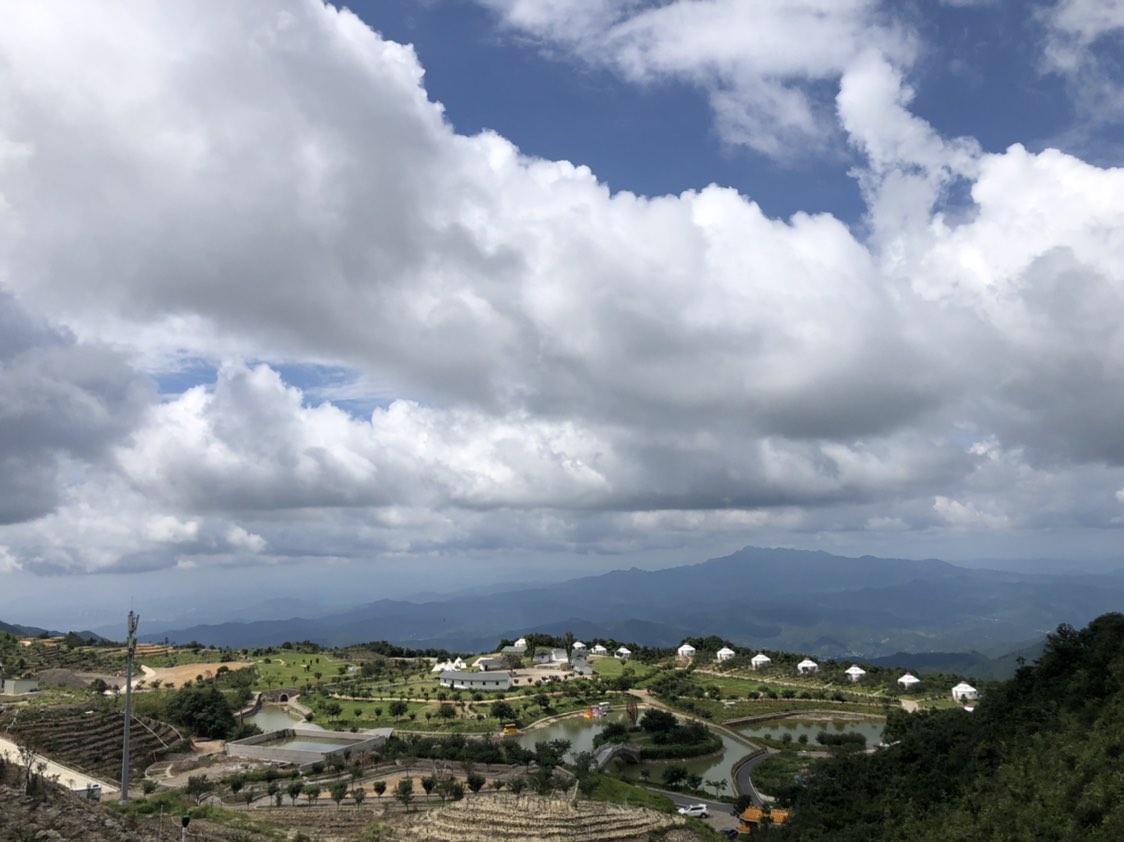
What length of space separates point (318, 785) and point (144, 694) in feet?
104

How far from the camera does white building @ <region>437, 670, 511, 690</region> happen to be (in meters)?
71.2

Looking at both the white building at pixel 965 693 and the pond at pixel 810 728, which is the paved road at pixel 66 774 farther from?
the white building at pixel 965 693

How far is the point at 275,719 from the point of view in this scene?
5872 centimetres

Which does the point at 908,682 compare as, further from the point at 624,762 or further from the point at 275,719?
the point at 275,719

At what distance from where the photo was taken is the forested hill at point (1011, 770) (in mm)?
17578

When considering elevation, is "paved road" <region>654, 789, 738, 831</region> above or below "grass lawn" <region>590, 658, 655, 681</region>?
above

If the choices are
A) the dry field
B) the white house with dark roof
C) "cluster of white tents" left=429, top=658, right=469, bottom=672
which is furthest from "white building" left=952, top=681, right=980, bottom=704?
the dry field

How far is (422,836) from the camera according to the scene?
2775 cm

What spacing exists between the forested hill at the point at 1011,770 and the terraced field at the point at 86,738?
35916 mm

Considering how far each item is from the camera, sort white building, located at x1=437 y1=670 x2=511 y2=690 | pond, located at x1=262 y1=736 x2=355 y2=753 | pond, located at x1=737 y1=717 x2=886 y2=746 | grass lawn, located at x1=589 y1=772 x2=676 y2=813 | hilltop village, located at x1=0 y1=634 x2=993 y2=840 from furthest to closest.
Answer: white building, located at x1=437 y1=670 x2=511 y2=690
pond, located at x1=737 y1=717 x2=886 y2=746
pond, located at x1=262 y1=736 x2=355 y2=753
grass lawn, located at x1=589 y1=772 x2=676 y2=813
hilltop village, located at x1=0 y1=634 x2=993 y2=840

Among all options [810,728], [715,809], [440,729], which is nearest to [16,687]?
[440,729]

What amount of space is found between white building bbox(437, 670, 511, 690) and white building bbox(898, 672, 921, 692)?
3666 cm

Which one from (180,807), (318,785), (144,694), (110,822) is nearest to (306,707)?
(144,694)

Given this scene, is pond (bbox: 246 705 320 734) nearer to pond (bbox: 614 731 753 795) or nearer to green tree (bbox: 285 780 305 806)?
green tree (bbox: 285 780 305 806)
